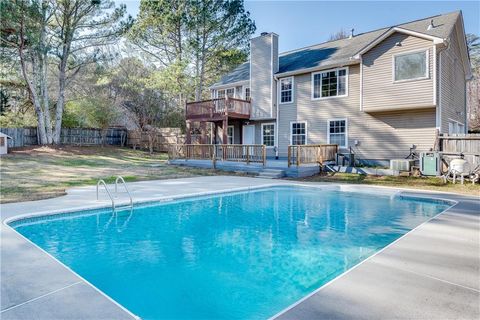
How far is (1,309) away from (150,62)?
1128 inches

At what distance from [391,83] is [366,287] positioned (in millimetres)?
12201

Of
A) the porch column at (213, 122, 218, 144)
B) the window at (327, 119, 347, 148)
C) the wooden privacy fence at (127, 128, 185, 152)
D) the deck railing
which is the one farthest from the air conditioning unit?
the wooden privacy fence at (127, 128, 185, 152)

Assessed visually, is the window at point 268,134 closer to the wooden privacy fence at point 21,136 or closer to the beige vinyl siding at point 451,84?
the beige vinyl siding at point 451,84

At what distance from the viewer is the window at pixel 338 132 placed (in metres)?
Result: 15.5

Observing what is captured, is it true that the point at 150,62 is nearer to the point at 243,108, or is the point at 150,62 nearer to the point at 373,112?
the point at 243,108

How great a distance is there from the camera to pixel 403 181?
12.3 metres

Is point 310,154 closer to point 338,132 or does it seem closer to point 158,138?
point 338,132

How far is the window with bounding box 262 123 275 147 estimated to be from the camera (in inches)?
728

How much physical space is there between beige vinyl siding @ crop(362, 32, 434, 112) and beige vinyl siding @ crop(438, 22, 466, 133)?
97cm

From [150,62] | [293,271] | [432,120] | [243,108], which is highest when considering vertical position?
[150,62]

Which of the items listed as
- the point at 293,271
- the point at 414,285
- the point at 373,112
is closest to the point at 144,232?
the point at 293,271

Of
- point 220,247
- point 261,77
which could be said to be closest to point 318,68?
point 261,77

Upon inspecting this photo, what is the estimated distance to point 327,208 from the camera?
8.68 metres

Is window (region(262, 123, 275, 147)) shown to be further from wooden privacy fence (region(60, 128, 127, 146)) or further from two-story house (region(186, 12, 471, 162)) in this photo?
wooden privacy fence (region(60, 128, 127, 146))
